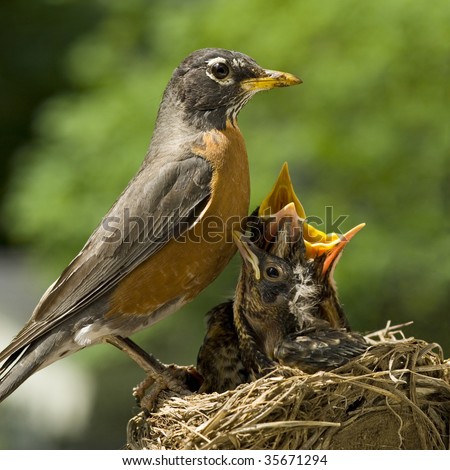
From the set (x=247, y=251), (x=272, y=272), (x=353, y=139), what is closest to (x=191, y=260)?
(x=247, y=251)

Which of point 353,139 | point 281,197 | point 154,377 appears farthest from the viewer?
point 353,139

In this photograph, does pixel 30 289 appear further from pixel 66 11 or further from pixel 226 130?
pixel 226 130

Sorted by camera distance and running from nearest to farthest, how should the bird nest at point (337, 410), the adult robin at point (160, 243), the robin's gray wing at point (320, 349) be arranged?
1. the bird nest at point (337, 410)
2. the robin's gray wing at point (320, 349)
3. the adult robin at point (160, 243)

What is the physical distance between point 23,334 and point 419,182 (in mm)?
2995

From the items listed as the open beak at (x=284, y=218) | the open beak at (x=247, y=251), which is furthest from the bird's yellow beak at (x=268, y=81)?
the open beak at (x=247, y=251)

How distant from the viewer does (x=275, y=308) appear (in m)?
3.79

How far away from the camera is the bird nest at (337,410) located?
3311 millimetres

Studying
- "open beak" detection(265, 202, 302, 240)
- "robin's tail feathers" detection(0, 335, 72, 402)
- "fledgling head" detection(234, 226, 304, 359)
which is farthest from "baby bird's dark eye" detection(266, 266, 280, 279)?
"robin's tail feathers" detection(0, 335, 72, 402)

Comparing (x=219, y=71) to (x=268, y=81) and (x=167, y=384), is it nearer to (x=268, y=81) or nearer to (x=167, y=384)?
(x=268, y=81)

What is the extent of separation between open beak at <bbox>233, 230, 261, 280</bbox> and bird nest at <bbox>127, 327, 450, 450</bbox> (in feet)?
1.58

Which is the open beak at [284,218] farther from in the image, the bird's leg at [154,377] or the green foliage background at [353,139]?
the green foliage background at [353,139]

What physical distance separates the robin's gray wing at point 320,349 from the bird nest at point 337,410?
0.06 metres
